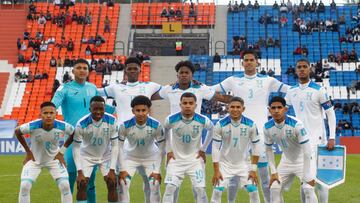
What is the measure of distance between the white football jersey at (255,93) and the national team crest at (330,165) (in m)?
1.09

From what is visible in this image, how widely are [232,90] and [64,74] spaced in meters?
31.3

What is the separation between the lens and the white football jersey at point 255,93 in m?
12.5

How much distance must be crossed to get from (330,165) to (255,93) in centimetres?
170

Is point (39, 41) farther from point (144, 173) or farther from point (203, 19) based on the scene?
point (144, 173)

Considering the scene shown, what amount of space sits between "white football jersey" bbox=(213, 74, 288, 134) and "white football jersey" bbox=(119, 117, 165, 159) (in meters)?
1.66

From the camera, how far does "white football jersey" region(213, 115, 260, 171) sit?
1157cm

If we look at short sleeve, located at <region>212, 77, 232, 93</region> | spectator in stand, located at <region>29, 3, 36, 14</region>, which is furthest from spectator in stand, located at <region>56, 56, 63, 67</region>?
short sleeve, located at <region>212, 77, 232, 93</region>

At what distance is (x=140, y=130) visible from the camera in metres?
11.7

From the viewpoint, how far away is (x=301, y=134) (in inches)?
450

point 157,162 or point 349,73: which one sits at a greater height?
point 349,73

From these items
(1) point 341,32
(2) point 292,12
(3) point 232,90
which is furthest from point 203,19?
(3) point 232,90

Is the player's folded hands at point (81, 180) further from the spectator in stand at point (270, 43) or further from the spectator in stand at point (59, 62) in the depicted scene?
the spectator in stand at point (270, 43)

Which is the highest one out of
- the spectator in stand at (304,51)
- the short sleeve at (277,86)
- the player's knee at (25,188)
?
the spectator in stand at (304,51)

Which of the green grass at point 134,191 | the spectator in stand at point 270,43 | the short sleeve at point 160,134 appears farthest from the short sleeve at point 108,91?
the spectator in stand at point 270,43
